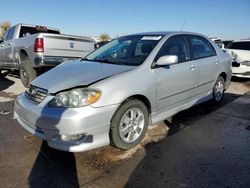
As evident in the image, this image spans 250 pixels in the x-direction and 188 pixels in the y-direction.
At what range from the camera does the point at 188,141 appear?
140 inches

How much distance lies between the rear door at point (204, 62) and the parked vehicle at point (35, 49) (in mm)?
3520

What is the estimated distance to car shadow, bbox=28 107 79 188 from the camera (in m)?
2.58

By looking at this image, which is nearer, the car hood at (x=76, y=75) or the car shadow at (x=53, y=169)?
the car shadow at (x=53, y=169)

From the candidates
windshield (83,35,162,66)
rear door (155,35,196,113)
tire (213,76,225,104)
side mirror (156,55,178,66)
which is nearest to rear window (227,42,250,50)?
tire (213,76,225,104)

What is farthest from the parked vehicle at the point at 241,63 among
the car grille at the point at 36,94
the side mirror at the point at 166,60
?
the car grille at the point at 36,94

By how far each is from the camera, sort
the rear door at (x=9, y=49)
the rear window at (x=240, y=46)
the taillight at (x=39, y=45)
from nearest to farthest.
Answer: the taillight at (x=39, y=45)
the rear door at (x=9, y=49)
the rear window at (x=240, y=46)

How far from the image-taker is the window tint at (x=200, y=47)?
14.5 feet

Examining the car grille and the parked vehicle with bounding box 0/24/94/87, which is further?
the parked vehicle with bounding box 0/24/94/87

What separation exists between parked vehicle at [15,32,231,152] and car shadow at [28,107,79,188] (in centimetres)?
16

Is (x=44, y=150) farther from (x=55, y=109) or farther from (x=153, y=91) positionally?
(x=153, y=91)

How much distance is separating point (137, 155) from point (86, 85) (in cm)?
113

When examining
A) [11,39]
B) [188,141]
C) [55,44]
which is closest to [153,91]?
[188,141]

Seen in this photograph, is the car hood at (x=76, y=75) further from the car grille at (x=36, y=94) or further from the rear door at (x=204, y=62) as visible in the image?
the rear door at (x=204, y=62)

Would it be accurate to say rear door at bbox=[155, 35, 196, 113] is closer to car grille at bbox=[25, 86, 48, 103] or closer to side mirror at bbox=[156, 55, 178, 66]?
side mirror at bbox=[156, 55, 178, 66]
